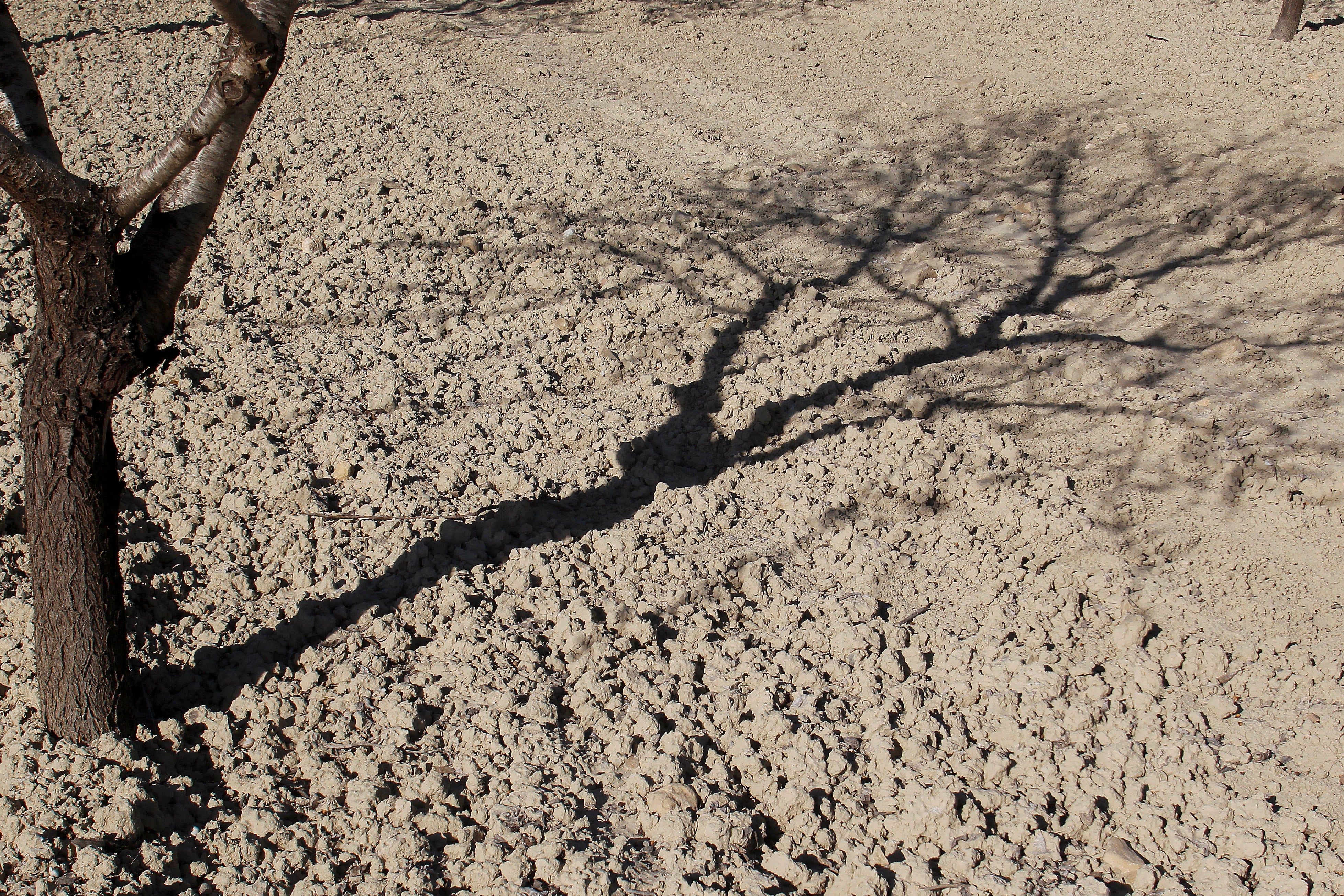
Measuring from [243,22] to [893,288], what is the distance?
12.7ft

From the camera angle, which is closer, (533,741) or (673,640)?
(533,741)

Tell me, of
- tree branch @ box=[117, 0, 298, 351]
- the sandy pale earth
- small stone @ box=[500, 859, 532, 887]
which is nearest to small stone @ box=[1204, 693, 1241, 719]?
the sandy pale earth

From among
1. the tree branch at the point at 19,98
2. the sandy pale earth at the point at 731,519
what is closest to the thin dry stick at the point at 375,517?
the sandy pale earth at the point at 731,519

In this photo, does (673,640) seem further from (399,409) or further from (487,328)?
(487,328)

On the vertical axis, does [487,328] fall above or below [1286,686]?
above

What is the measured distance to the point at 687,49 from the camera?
9172 millimetres

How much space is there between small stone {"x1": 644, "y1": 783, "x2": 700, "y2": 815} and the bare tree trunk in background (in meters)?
8.68

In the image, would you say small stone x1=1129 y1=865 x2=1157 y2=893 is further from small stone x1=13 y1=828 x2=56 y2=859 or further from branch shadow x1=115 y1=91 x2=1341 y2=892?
small stone x1=13 y1=828 x2=56 y2=859

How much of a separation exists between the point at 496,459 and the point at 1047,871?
2489mm

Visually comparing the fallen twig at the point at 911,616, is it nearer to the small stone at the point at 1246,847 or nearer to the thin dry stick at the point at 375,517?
the small stone at the point at 1246,847

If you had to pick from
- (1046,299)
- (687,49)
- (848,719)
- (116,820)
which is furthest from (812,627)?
(687,49)

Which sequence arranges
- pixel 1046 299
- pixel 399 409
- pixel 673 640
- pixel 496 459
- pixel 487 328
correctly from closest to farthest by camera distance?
pixel 673 640, pixel 496 459, pixel 399 409, pixel 487 328, pixel 1046 299

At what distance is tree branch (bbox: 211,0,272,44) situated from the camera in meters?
2.03

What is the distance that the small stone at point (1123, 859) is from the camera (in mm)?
2512
